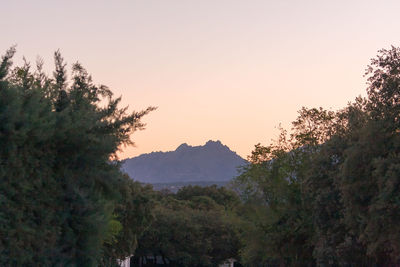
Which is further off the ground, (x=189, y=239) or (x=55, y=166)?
(x=189, y=239)

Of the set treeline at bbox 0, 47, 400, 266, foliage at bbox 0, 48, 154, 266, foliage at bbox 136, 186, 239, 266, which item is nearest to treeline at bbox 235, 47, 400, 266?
treeline at bbox 0, 47, 400, 266

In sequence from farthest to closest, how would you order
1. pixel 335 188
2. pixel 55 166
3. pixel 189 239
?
pixel 189 239 → pixel 335 188 → pixel 55 166

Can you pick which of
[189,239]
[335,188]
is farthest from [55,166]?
[189,239]

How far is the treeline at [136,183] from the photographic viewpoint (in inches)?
623

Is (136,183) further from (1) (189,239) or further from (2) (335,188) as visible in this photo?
(1) (189,239)

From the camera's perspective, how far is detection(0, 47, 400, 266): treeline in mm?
15836

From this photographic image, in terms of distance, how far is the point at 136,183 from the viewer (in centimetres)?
4603

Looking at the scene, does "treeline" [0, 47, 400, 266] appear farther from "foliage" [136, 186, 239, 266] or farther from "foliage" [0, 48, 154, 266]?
"foliage" [136, 186, 239, 266]

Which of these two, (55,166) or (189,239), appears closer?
(55,166)

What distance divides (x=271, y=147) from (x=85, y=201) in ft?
125

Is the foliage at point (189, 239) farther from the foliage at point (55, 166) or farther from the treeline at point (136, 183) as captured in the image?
the foliage at point (55, 166)

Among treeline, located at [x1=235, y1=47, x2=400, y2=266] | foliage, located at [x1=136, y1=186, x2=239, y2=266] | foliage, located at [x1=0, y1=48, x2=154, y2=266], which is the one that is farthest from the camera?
foliage, located at [x1=136, y1=186, x2=239, y2=266]

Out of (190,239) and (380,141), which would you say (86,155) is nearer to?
(380,141)

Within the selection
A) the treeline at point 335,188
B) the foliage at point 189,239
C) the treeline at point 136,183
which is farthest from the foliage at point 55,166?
the foliage at point 189,239
